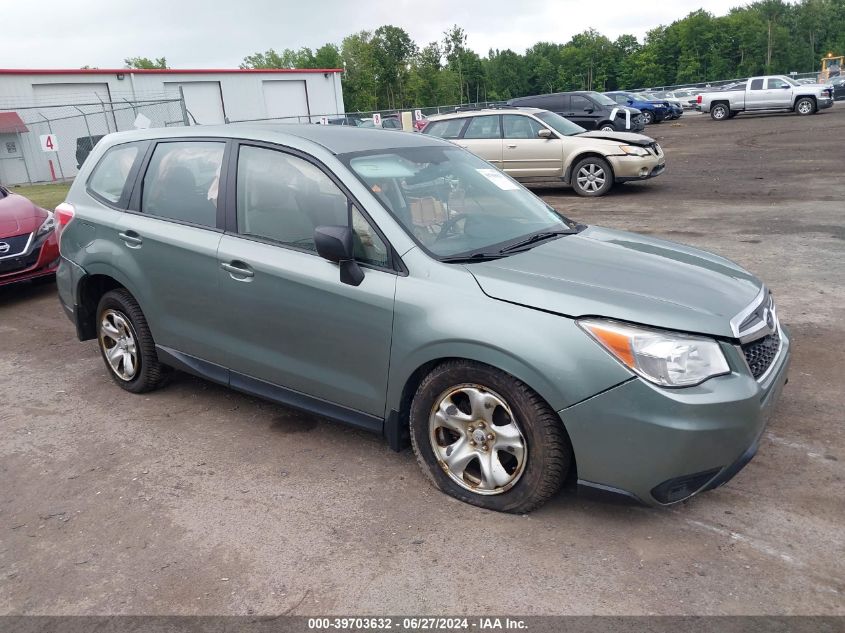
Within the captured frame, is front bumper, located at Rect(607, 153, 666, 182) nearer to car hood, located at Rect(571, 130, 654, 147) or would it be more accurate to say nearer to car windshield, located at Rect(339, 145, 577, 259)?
car hood, located at Rect(571, 130, 654, 147)

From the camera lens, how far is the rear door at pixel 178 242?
430 centimetres

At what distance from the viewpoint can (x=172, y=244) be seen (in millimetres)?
4422

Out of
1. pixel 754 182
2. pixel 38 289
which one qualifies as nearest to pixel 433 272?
pixel 38 289

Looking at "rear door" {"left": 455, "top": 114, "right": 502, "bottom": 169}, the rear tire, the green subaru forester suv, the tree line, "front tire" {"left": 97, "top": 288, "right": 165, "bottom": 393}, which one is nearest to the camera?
the green subaru forester suv

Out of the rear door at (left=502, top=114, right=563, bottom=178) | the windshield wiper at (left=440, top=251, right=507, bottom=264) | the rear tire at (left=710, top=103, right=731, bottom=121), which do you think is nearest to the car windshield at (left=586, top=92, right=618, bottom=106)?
the rear door at (left=502, top=114, right=563, bottom=178)

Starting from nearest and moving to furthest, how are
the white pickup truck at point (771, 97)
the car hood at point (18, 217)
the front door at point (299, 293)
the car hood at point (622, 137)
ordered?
the front door at point (299, 293) < the car hood at point (18, 217) < the car hood at point (622, 137) < the white pickup truck at point (771, 97)

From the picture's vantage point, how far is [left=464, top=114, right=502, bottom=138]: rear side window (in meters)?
13.9

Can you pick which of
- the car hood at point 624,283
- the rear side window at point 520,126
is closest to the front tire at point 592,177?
the rear side window at point 520,126

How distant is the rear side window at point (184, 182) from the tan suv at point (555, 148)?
9266 mm

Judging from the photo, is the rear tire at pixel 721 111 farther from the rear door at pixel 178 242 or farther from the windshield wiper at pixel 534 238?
the rear door at pixel 178 242

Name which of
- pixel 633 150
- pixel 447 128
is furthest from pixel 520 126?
pixel 633 150

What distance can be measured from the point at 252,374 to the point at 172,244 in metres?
0.96

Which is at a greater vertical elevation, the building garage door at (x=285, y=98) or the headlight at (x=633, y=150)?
the building garage door at (x=285, y=98)

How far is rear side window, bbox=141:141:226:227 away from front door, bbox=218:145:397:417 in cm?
24
